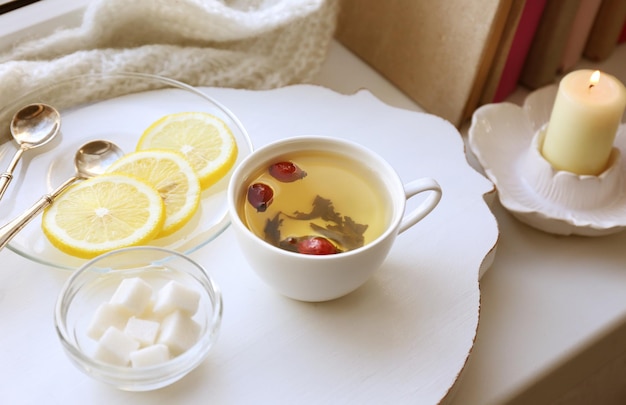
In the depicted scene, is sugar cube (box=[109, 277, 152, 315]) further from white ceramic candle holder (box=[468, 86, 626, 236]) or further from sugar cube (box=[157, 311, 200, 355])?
white ceramic candle holder (box=[468, 86, 626, 236])

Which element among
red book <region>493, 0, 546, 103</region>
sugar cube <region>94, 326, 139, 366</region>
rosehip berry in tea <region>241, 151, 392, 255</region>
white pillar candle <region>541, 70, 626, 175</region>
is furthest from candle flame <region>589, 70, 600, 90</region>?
sugar cube <region>94, 326, 139, 366</region>

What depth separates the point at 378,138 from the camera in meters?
0.79

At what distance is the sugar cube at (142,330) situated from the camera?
570mm

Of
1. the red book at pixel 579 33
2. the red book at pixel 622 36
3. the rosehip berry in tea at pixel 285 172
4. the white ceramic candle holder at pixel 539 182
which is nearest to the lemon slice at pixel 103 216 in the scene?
the rosehip berry in tea at pixel 285 172

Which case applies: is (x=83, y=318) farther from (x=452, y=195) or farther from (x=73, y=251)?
(x=452, y=195)

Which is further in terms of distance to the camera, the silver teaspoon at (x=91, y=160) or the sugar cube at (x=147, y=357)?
the silver teaspoon at (x=91, y=160)

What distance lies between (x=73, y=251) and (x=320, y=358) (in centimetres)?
23

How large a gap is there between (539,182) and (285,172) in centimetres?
28

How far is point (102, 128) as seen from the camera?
2.59 ft

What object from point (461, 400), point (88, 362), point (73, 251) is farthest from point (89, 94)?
point (461, 400)

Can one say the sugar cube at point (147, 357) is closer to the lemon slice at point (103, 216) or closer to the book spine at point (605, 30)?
the lemon slice at point (103, 216)

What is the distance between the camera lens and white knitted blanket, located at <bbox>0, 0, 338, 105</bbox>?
0.82m

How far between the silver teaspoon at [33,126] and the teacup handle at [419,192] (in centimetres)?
38

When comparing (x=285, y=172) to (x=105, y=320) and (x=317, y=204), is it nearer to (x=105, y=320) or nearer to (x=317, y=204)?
(x=317, y=204)
